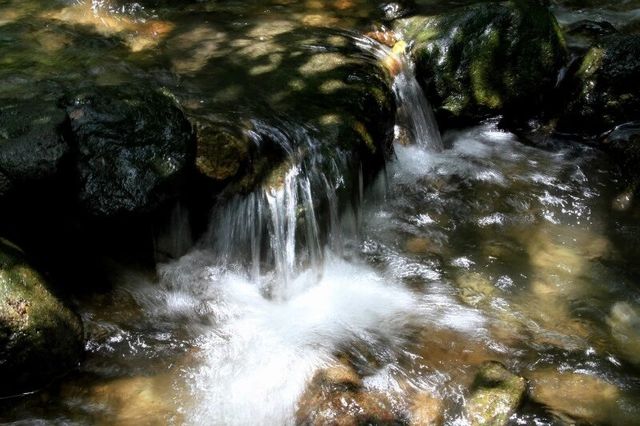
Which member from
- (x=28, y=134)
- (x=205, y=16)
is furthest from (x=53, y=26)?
(x=28, y=134)

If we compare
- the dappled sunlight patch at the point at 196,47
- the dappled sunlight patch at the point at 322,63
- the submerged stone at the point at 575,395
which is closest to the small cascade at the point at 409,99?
the dappled sunlight patch at the point at 322,63

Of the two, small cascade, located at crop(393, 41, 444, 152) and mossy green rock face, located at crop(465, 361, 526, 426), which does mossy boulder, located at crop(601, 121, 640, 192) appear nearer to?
small cascade, located at crop(393, 41, 444, 152)

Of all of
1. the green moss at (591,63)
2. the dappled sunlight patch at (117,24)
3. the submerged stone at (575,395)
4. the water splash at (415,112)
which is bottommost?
the submerged stone at (575,395)

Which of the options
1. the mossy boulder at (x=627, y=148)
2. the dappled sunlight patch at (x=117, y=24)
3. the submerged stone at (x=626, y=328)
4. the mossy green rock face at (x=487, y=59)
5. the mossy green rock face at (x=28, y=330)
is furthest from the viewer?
the mossy green rock face at (x=487, y=59)

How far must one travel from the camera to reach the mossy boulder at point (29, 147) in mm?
3490

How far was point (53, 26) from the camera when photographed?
5.76 m

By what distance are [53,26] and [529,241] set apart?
486cm

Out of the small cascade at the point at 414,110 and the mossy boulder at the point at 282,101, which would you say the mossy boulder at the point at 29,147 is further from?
the small cascade at the point at 414,110

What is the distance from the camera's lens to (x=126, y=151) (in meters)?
3.79

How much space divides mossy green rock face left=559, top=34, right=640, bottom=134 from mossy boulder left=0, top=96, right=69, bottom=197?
4.98 m

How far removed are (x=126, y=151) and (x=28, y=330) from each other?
4.06ft

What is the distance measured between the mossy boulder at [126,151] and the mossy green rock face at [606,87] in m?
4.19

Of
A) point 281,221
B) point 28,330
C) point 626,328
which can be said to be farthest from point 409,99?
point 28,330

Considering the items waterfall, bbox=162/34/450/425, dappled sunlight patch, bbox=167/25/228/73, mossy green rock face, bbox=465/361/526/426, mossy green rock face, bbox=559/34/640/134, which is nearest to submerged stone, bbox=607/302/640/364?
mossy green rock face, bbox=465/361/526/426
